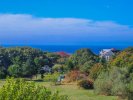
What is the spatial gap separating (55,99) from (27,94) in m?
1.31

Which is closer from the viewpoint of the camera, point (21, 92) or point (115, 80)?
point (21, 92)

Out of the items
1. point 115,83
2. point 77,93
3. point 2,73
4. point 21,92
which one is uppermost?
point 2,73

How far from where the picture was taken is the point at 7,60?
68562mm

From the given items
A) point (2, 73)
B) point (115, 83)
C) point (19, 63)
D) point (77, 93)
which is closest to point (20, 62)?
point (19, 63)

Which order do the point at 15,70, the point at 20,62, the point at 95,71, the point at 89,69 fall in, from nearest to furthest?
the point at 95,71 → the point at 89,69 → the point at 15,70 → the point at 20,62

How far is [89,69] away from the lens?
2170 inches

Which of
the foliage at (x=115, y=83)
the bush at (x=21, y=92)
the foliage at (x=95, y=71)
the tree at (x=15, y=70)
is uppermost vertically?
the tree at (x=15, y=70)

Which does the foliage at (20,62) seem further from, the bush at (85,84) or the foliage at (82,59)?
the bush at (85,84)

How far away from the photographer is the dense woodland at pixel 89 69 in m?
40.1

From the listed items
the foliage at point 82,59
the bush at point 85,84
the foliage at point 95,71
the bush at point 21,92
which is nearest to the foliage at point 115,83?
the bush at point 85,84

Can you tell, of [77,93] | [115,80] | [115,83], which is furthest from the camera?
[77,93]

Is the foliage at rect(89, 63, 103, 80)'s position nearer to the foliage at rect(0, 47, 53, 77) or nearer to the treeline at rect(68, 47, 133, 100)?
the treeline at rect(68, 47, 133, 100)

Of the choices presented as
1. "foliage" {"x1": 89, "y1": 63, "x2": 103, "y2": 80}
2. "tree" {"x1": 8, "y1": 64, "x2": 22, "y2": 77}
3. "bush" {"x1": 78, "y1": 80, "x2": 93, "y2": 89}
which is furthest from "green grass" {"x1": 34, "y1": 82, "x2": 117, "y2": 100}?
"tree" {"x1": 8, "y1": 64, "x2": 22, "y2": 77}

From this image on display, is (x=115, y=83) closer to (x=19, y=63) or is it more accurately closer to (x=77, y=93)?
(x=77, y=93)
